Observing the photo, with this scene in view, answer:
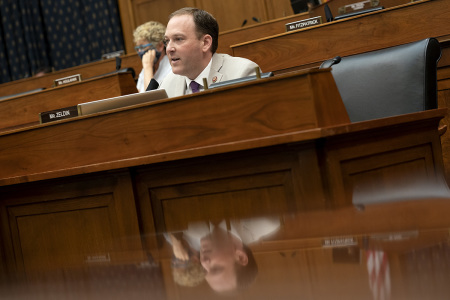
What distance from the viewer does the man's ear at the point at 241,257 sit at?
5.11 ft

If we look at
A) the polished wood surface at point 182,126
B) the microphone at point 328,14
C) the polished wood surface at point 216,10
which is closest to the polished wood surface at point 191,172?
the polished wood surface at point 182,126

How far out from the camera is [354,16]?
384 centimetres

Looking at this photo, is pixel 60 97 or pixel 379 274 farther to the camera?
pixel 60 97

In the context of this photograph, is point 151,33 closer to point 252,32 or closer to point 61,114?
point 252,32

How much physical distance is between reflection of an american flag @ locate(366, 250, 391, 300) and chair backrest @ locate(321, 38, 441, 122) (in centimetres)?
100

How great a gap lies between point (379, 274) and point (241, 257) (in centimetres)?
45

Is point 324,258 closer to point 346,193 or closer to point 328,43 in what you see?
point 346,193

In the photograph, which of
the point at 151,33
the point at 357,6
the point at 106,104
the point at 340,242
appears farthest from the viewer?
the point at 151,33

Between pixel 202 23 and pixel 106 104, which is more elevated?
pixel 202 23

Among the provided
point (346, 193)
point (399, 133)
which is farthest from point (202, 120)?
point (399, 133)

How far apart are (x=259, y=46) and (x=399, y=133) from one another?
2.35m

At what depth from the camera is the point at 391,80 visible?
8.05 feet

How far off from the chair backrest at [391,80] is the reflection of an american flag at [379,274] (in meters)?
1.00

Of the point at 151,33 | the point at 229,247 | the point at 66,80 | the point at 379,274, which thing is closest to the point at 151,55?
the point at 151,33
